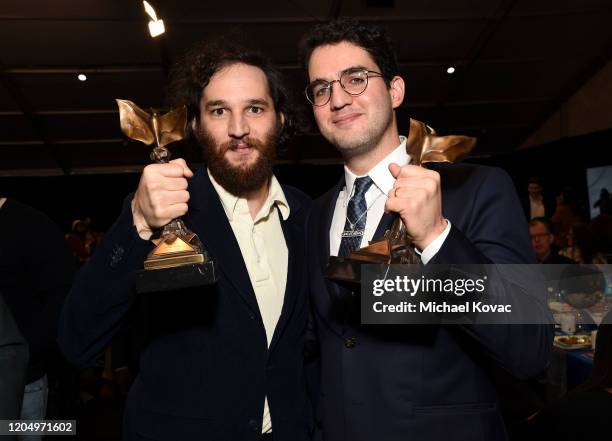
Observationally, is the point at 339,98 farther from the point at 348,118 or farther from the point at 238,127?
the point at 238,127

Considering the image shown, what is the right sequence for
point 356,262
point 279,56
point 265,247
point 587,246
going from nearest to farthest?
1. point 356,262
2. point 265,247
3. point 587,246
4. point 279,56

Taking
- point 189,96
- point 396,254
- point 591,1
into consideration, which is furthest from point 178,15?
point 396,254

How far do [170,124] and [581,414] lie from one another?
156cm

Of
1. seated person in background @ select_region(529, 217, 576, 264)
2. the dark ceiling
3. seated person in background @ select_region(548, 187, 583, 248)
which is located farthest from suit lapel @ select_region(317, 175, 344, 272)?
the dark ceiling

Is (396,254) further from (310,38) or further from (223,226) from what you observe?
(310,38)

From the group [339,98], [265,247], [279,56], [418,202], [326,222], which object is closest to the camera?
[418,202]

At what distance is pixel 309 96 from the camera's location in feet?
6.07

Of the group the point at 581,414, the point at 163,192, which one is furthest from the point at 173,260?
the point at 581,414

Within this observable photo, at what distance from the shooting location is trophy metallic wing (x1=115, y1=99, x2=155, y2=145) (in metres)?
1.51

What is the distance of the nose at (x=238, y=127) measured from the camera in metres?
1.91

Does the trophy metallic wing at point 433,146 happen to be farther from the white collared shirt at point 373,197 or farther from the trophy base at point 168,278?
the trophy base at point 168,278

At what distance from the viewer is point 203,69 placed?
2123mm

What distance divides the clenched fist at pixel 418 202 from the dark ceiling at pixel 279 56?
6.93 m

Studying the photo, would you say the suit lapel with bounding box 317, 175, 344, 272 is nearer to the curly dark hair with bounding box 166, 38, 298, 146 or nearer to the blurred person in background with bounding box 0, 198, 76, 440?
the curly dark hair with bounding box 166, 38, 298, 146
